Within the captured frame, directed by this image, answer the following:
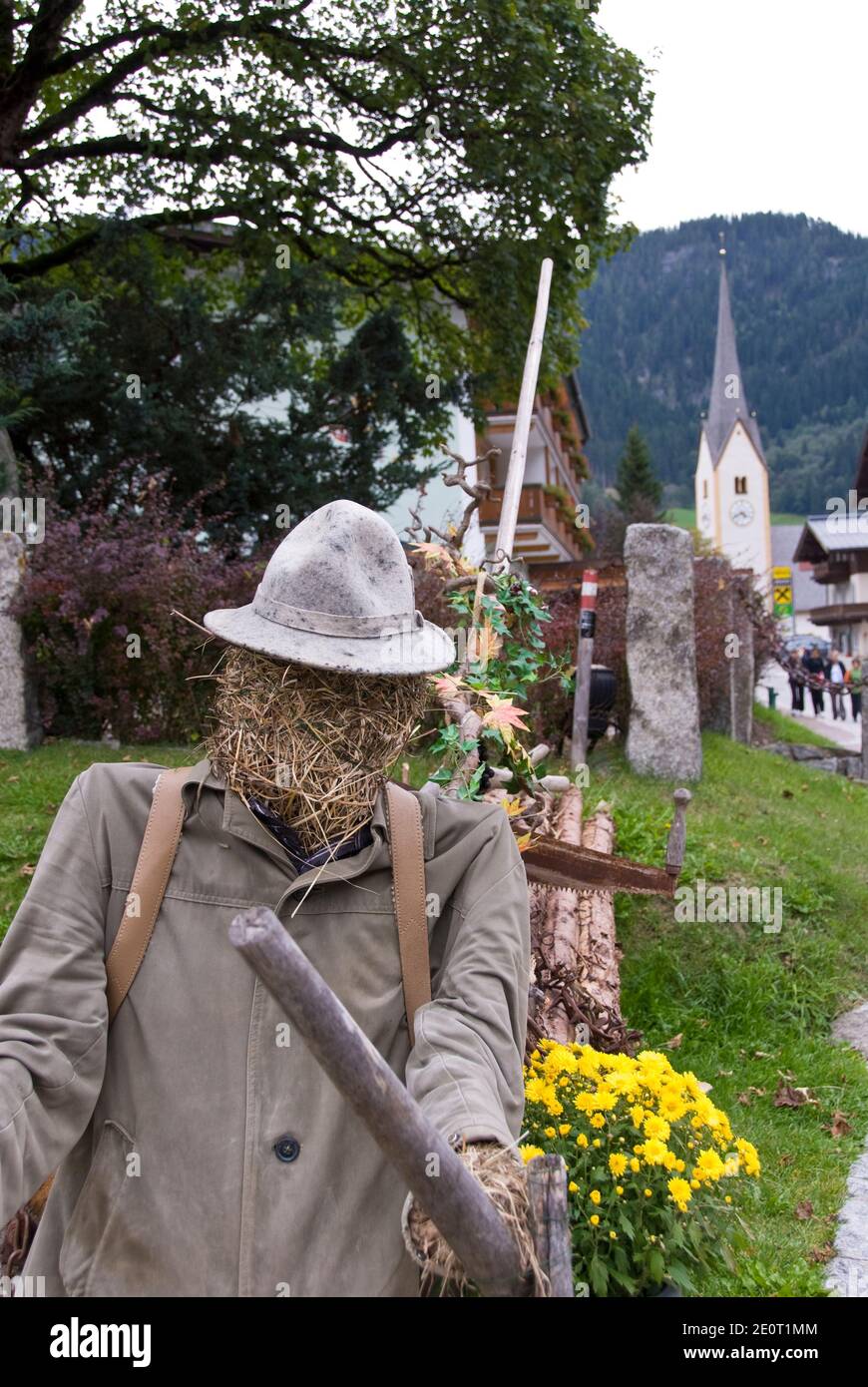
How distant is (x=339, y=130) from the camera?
52.2 feet

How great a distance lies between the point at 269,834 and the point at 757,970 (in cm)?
505

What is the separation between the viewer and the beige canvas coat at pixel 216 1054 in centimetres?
205

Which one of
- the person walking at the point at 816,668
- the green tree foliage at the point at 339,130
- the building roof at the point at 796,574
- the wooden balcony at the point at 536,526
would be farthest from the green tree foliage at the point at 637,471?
the green tree foliage at the point at 339,130

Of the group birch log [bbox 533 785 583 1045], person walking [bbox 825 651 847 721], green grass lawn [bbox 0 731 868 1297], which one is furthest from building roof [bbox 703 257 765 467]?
birch log [bbox 533 785 583 1045]

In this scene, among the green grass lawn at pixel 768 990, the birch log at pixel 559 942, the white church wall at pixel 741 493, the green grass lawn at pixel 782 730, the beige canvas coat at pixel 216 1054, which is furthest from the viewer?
the white church wall at pixel 741 493

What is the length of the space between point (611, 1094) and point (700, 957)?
3.37 m

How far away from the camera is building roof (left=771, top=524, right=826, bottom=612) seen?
94.6 metres

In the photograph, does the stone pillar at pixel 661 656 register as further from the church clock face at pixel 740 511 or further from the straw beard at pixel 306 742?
the church clock face at pixel 740 511

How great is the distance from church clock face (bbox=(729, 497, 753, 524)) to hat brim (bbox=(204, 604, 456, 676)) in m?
87.5

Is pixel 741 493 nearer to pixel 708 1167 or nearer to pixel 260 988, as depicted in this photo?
pixel 708 1167

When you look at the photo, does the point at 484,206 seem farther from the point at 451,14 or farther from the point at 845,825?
the point at 845,825

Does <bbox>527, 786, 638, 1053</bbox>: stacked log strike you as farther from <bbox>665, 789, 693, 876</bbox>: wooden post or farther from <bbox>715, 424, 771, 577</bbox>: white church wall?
<bbox>715, 424, 771, 577</bbox>: white church wall

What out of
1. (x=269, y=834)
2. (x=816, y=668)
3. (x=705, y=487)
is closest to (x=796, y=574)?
(x=705, y=487)

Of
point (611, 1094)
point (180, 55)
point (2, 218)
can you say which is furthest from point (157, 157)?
point (611, 1094)
